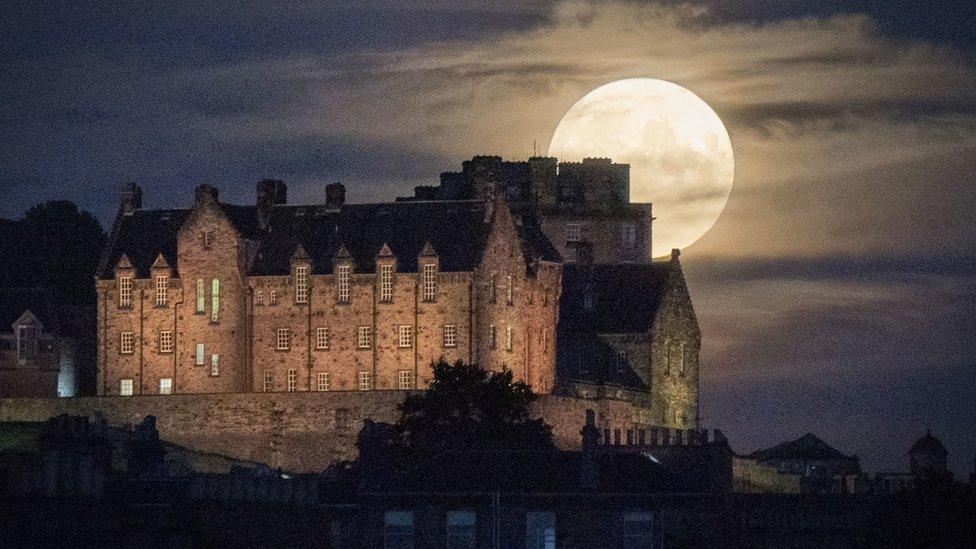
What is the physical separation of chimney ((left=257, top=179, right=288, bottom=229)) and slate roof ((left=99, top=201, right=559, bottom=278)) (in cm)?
26

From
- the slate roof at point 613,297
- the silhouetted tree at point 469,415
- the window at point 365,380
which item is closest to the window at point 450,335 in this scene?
the window at point 365,380

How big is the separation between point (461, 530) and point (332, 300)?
4521 centimetres

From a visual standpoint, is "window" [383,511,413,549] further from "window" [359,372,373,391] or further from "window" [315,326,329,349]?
"window" [315,326,329,349]

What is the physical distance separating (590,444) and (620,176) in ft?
235

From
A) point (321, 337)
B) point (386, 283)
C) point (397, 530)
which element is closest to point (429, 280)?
point (386, 283)

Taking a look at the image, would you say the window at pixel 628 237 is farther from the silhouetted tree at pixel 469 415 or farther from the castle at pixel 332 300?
the silhouetted tree at pixel 469 415

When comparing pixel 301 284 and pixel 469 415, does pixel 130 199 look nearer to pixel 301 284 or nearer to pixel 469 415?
pixel 301 284

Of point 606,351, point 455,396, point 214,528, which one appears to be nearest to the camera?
point 214,528

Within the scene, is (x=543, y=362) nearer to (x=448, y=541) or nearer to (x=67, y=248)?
(x=67, y=248)

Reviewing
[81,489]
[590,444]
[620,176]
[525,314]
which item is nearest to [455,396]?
[525,314]

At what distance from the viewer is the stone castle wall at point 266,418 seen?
15425 cm

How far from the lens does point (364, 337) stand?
158 metres

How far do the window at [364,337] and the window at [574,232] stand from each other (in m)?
29.8

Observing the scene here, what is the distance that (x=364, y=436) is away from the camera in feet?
426
